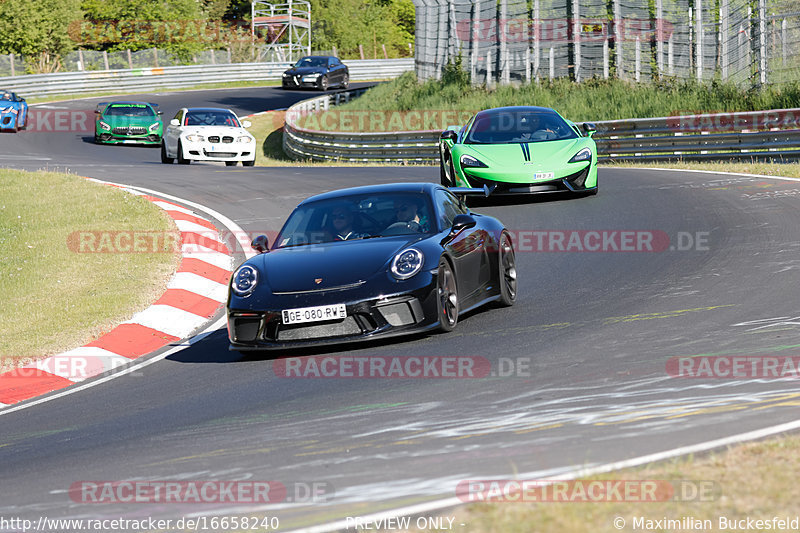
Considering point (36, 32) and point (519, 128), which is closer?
point (519, 128)

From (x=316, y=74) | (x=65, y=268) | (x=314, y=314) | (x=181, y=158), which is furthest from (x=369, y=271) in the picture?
(x=316, y=74)

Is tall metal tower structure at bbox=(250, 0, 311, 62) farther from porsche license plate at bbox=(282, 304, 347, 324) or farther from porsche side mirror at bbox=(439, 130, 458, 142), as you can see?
porsche license plate at bbox=(282, 304, 347, 324)

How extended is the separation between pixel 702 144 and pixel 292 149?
14203mm

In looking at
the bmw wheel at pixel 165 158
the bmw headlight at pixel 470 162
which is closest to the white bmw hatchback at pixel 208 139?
the bmw wheel at pixel 165 158

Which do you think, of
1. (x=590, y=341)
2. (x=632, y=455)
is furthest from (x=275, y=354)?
(x=632, y=455)

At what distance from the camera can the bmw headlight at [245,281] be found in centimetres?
813

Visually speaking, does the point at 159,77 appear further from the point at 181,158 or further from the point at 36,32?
the point at 181,158

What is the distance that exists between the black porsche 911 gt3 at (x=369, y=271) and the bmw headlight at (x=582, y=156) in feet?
19.3

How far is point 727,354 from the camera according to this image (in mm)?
6684

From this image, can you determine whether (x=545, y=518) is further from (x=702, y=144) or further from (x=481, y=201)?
(x=702, y=144)

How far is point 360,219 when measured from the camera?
894 cm

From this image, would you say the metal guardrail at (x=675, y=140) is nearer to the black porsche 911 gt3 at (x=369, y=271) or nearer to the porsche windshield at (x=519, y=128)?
the porsche windshield at (x=519, y=128)

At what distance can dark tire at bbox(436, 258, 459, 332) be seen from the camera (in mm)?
7988

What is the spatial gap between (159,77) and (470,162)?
44.1m
